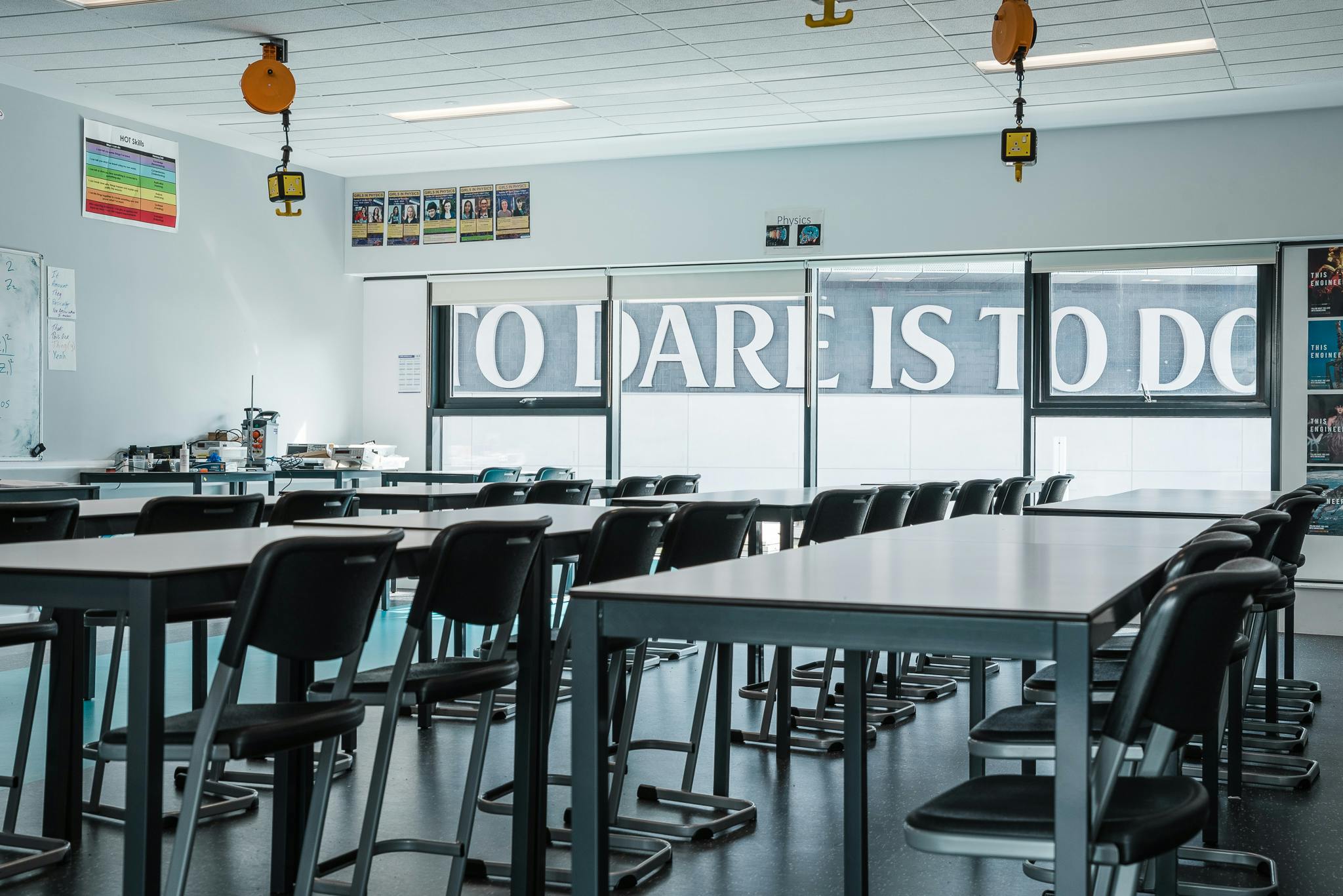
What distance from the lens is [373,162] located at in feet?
27.9

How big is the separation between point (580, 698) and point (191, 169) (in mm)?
6851

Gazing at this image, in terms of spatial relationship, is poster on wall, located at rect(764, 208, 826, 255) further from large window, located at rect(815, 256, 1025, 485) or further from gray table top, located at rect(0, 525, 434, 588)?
gray table top, located at rect(0, 525, 434, 588)

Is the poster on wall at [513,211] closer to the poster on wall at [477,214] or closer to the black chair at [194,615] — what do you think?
the poster on wall at [477,214]

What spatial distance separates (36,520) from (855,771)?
6.87 feet

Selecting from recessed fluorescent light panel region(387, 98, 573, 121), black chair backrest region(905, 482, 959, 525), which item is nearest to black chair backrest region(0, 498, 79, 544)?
black chair backrest region(905, 482, 959, 525)

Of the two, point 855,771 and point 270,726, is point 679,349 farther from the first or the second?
point 270,726

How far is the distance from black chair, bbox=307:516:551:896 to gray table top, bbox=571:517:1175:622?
46cm

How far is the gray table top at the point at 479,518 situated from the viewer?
2.94 m

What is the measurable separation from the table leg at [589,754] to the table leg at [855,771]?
0.61 meters

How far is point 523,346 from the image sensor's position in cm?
894

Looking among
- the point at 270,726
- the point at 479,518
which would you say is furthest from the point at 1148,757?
the point at 479,518

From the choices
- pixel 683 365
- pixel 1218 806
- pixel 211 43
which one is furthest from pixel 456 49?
pixel 1218 806

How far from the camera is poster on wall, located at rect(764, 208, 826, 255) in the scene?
7.83 m

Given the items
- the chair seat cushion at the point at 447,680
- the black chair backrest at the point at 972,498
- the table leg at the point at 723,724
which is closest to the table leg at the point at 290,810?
the chair seat cushion at the point at 447,680
